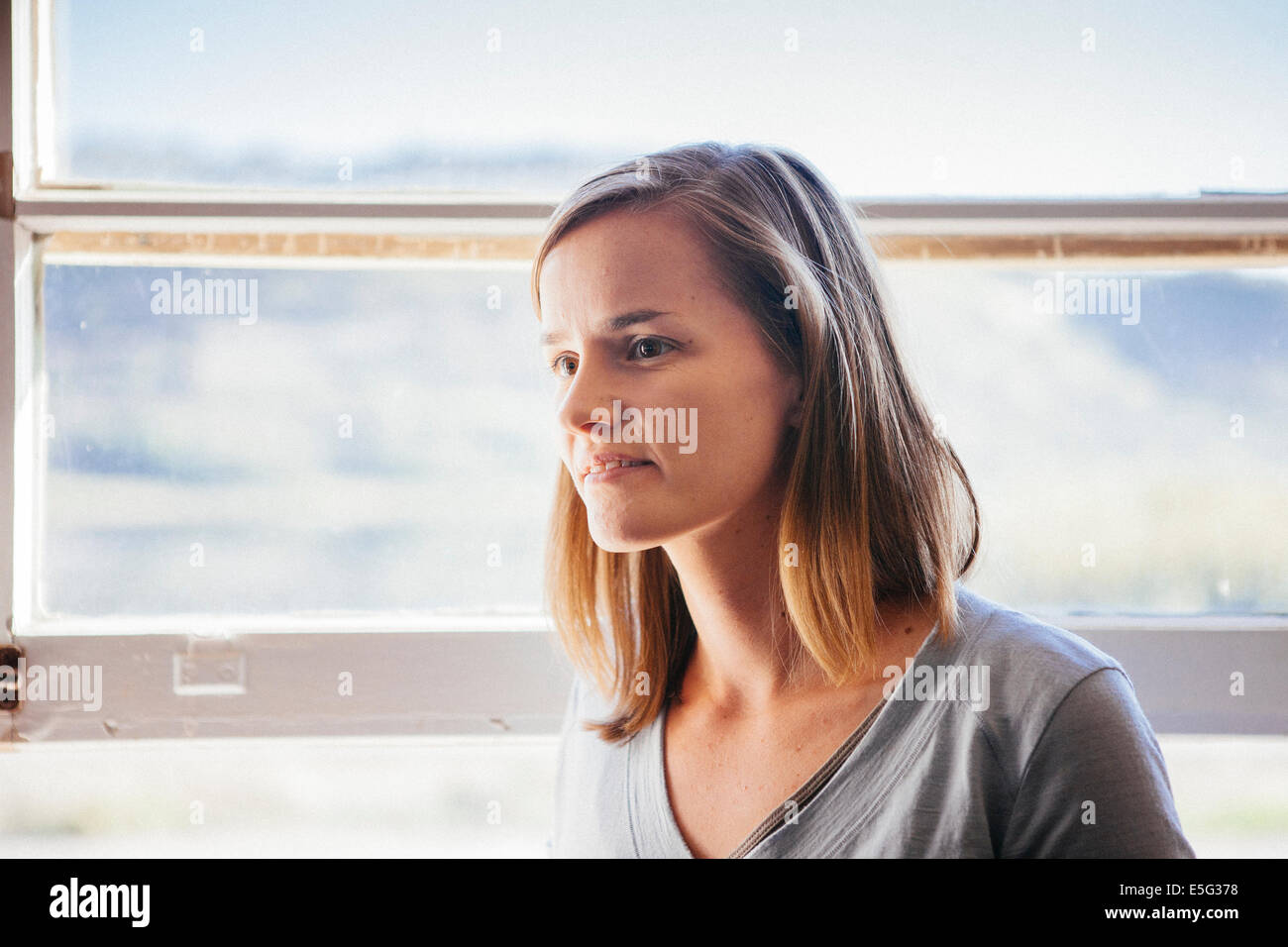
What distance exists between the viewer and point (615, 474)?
77 centimetres

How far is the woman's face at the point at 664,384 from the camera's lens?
0.76 meters

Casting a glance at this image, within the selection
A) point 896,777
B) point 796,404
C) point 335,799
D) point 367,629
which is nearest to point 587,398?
point 796,404

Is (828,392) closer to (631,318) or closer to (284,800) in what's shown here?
(631,318)

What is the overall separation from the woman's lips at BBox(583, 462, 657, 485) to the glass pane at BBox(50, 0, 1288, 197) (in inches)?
21.8

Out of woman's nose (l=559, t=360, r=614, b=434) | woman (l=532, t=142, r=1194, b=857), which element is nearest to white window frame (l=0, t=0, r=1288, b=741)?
woman (l=532, t=142, r=1194, b=857)

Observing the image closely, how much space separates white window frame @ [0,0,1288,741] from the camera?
1.09 metres

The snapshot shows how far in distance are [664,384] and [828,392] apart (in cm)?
16

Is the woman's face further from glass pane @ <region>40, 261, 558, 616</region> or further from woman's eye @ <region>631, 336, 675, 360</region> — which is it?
glass pane @ <region>40, 261, 558, 616</region>

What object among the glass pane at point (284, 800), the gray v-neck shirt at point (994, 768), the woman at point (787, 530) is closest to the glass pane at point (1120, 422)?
the woman at point (787, 530)

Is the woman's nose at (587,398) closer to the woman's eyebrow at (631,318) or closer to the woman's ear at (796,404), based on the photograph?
the woman's eyebrow at (631,318)

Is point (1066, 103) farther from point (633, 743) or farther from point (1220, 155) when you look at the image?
point (633, 743)

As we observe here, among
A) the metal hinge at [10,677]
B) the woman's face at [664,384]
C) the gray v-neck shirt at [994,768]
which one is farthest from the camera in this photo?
the metal hinge at [10,677]

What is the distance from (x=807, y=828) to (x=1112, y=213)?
3.11 ft
